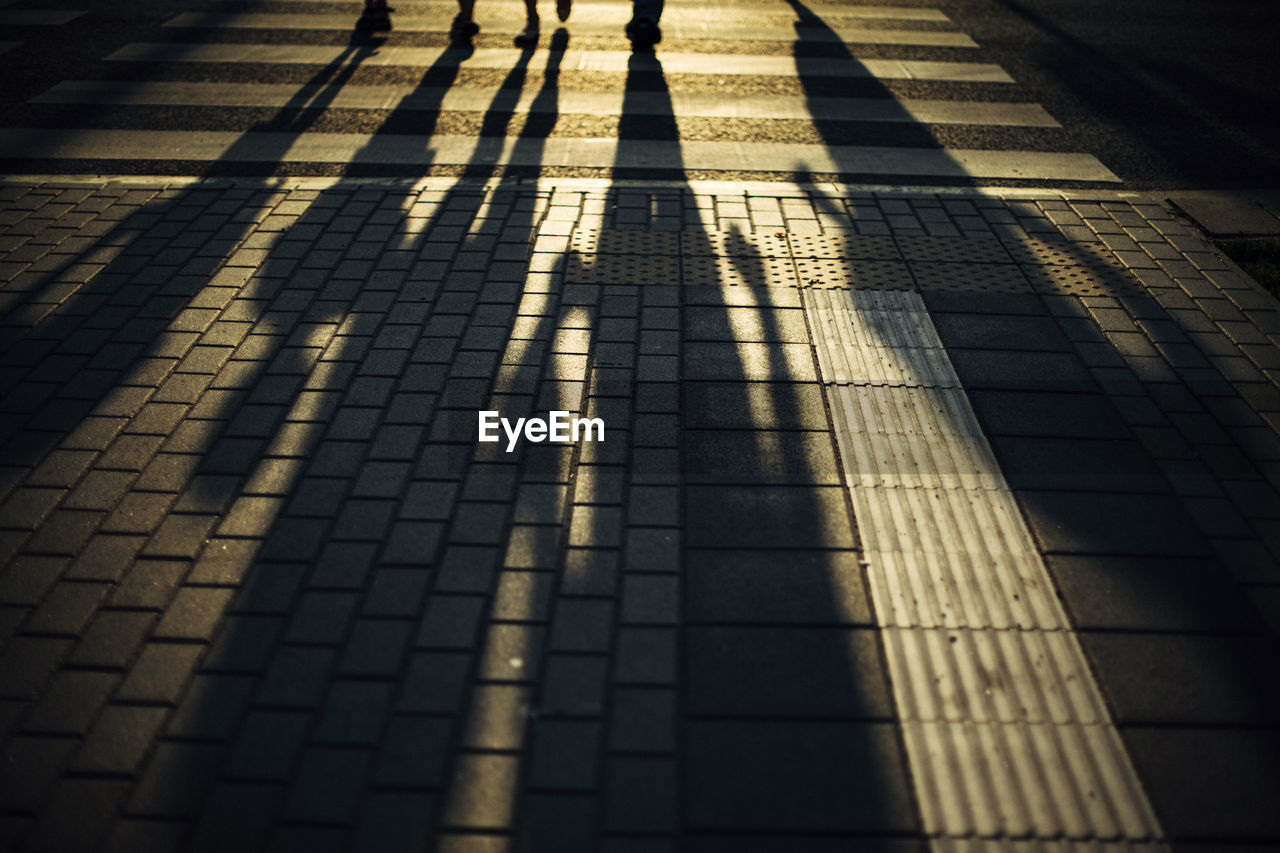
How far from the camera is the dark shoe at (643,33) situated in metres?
8.63

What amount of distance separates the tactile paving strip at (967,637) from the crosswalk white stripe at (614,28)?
6.37 meters

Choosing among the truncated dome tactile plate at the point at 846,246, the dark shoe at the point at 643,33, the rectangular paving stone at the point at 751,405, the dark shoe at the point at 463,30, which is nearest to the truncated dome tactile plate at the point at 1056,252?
the truncated dome tactile plate at the point at 846,246

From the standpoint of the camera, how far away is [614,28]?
9.45 meters

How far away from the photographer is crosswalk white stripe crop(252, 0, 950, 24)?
32.3 feet

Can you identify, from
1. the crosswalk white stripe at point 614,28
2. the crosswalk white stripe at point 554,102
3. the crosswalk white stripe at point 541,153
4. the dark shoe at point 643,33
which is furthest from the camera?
the crosswalk white stripe at point 614,28

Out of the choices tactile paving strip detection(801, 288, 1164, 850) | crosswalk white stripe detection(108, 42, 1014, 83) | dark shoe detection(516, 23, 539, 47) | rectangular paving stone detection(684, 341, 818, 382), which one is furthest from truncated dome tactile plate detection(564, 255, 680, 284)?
dark shoe detection(516, 23, 539, 47)

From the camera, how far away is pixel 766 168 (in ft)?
21.2

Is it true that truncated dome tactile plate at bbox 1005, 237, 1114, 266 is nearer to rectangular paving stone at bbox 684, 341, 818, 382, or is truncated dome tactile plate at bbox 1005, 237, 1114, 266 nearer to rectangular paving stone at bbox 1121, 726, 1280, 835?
rectangular paving stone at bbox 684, 341, 818, 382

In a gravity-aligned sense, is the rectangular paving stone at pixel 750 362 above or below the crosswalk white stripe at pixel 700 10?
below

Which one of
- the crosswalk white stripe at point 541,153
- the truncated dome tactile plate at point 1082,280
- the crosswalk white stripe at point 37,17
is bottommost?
the truncated dome tactile plate at point 1082,280

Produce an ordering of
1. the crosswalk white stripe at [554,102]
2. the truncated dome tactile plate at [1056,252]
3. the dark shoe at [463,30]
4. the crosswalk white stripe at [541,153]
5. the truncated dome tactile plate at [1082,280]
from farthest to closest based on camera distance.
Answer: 1. the dark shoe at [463,30]
2. the crosswalk white stripe at [554,102]
3. the crosswalk white stripe at [541,153]
4. the truncated dome tactile plate at [1056,252]
5. the truncated dome tactile plate at [1082,280]

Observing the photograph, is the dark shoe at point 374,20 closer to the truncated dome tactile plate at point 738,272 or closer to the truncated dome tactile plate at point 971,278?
the truncated dome tactile plate at point 738,272

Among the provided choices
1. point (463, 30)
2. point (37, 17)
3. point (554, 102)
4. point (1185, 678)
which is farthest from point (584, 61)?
point (1185, 678)

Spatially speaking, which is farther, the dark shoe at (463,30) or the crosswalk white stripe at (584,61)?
the dark shoe at (463,30)
